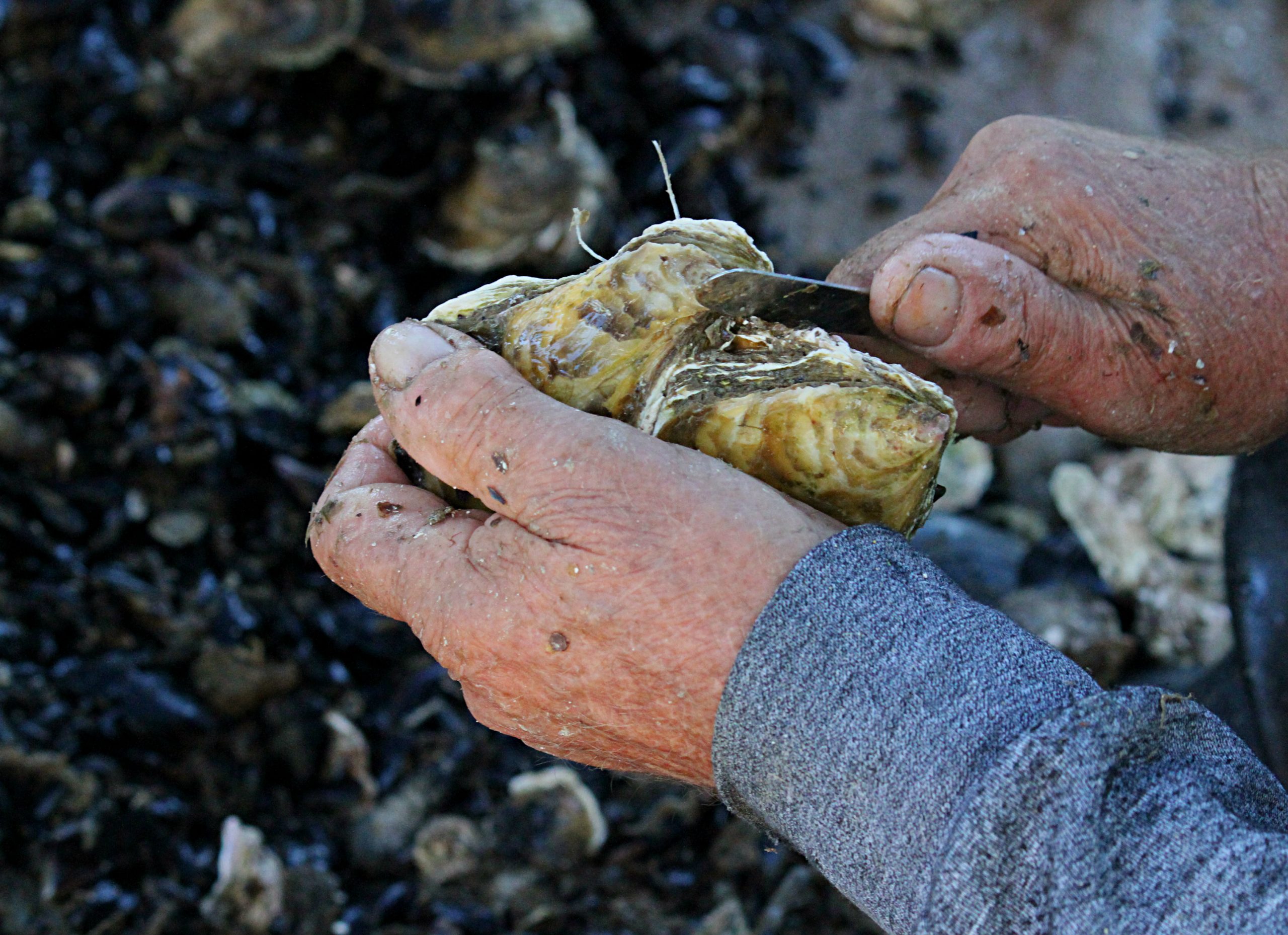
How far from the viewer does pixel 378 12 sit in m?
4.61

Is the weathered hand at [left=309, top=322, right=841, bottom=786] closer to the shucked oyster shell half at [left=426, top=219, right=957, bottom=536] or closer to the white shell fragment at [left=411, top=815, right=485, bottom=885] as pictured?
the shucked oyster shell half at [left=426, top=219, right=957, bottom=536]

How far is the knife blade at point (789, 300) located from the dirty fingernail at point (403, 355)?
0.44 meters

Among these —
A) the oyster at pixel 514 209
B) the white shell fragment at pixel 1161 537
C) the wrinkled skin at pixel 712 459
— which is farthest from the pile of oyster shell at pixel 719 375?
the oyster at pixel 514 209

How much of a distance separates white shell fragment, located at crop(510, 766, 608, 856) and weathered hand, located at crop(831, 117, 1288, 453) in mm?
1664

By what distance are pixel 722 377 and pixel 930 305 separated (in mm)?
380

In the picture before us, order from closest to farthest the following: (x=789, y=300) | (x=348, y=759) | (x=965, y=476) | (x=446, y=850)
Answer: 1. (x=789, y=300)
2. (x=446, y=850)
3. (x=348, y=759)
4. (x=965, y=476)

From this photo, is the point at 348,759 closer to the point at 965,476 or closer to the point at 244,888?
the point at 244,888

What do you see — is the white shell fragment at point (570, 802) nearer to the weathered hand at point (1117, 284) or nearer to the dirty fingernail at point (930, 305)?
the weathered hand at point (1117, 284)

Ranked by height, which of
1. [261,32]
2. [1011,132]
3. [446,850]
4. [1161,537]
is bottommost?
[446,850]

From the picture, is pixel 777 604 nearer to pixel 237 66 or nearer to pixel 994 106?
pixel 237 66

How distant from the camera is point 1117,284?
76.5 inches

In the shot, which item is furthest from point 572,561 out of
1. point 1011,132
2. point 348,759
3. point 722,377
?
point 348,759

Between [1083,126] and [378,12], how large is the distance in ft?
11.3

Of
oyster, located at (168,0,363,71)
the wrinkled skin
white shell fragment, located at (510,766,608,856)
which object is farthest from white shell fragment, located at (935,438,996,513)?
oyster, located at (168,0,363,71)
